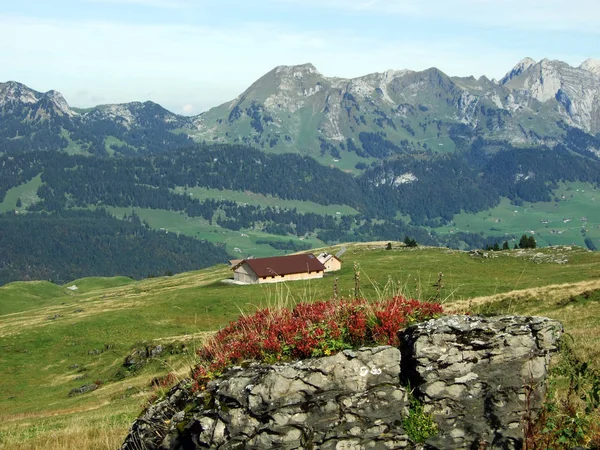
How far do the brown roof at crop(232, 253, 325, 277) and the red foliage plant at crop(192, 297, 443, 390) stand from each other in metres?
99.3

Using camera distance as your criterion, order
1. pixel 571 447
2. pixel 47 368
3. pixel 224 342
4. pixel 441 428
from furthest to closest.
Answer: pixel 47 368, pixel 224 342, pixel 441 428, pixel 571 447

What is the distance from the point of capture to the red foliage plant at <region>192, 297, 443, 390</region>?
12828 millimetres

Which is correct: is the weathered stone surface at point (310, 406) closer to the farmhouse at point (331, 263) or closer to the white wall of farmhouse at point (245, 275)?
the white wall of farmhouse at point (245, 275)

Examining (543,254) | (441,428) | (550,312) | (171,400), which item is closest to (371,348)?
(441,428)

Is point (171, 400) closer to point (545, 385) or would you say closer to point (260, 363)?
point (260, 363)

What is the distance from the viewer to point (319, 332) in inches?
505

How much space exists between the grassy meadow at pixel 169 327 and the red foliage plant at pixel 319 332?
79 cm

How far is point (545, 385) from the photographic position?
12.7m

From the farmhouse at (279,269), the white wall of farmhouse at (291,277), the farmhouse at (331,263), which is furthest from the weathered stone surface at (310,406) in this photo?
the farmhouse at (331,263)

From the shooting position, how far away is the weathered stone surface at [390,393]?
11875 millimetres

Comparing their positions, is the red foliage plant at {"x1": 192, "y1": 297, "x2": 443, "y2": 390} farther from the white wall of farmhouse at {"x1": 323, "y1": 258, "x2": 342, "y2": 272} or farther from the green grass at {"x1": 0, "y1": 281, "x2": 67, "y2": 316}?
the green grass at {"x1": 0, "y1": 281, "x2": 67, "y2": 316}

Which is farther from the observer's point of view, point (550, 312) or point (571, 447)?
point (550, 312)

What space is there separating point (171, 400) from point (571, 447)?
8803mm

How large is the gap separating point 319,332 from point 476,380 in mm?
3519
